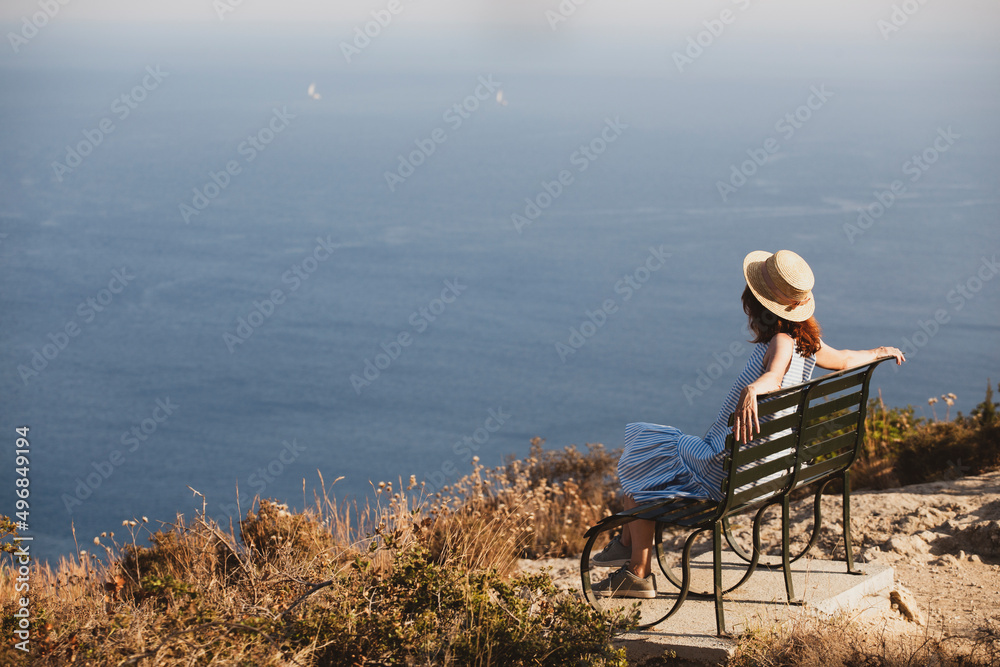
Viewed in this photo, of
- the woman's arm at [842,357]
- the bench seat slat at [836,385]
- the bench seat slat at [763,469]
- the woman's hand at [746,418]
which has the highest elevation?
the woman's arm at [842,357]

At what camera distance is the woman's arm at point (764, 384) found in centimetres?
293

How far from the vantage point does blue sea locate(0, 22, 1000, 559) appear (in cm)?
7856

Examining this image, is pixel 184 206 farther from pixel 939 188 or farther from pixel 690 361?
pixel 939 188

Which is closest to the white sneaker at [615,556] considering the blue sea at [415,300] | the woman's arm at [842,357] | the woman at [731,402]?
the woman at [731,402]

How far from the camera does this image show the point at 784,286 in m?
3.30

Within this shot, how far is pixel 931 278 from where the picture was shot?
11225 centimetres

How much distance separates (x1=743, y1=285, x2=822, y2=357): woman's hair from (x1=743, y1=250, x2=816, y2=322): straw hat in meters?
0.04

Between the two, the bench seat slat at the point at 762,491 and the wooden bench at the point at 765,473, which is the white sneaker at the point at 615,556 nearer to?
the wooden bench at the point at 765,473

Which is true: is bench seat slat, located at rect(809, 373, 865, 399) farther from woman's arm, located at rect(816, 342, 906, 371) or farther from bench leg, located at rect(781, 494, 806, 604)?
bench leg, located at rect(781, 494, 806, 604)

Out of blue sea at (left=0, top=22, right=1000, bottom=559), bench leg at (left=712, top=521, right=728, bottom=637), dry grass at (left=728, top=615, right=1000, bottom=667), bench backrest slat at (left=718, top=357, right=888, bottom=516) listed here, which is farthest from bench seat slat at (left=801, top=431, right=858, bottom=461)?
blue sea at (left=0, top=22, right=1000, bottom=559)

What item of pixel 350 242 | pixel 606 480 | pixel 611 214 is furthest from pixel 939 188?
pixel 606 480

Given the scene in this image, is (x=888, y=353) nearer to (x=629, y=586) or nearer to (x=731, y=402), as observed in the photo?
(x=731, y=402)

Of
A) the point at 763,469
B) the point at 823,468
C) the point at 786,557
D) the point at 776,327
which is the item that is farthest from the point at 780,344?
the point at 786,557

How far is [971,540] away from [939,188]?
555 ft
